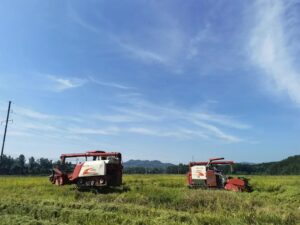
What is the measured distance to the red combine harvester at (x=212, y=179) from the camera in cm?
2551

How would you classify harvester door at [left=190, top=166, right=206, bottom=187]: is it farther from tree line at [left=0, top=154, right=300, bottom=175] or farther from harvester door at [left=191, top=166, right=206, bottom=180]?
tree line at [left=0, top=154, right=300, bottom=175]

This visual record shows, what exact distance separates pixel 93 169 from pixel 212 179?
889cm

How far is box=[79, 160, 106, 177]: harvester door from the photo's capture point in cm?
2258

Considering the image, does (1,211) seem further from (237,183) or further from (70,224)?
(237,183)

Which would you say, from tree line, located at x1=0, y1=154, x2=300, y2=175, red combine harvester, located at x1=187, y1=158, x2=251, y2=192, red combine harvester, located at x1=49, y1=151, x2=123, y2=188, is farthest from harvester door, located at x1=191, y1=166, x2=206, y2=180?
tree line, located at x1=0, y1=154, x2=300, y2=175

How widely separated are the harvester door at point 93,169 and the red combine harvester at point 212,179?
8484 mm

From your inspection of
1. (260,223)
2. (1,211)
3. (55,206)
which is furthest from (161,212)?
Answer: (1,211)

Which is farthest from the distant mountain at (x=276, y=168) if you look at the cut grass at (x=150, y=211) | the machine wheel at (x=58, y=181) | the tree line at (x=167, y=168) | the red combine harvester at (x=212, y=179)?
the cut grass at (x=150, y=211)

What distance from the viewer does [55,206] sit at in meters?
15.3

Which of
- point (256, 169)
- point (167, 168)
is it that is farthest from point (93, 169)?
point (256, 169)

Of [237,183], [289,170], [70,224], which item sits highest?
[289,170]

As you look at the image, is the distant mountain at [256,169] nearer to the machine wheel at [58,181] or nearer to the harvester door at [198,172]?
the harvester door at [198,172]

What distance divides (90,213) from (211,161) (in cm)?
1656

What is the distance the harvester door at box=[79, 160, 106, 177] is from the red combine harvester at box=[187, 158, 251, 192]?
8.48 metres
